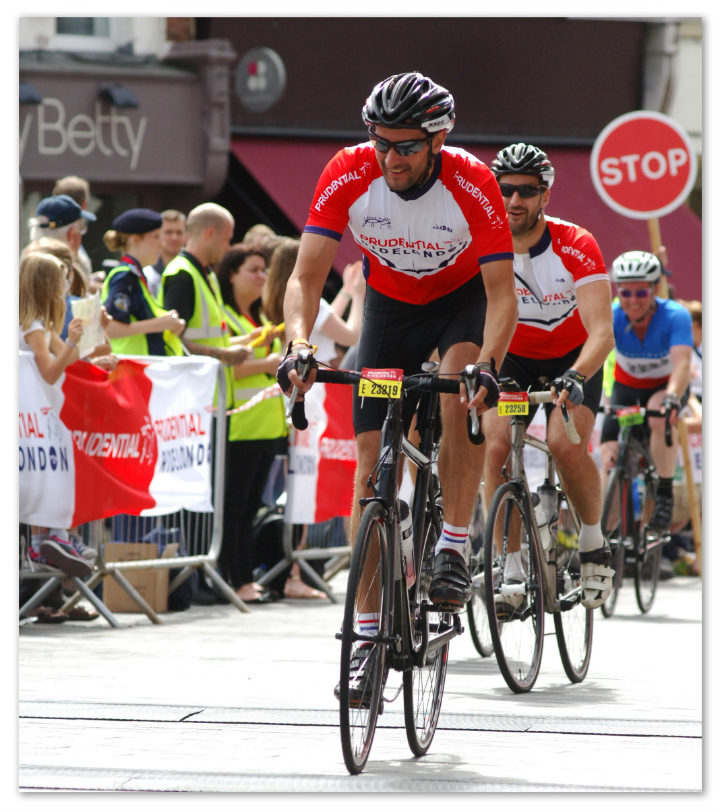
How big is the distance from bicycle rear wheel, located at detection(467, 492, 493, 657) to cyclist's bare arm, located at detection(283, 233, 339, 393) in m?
2.09

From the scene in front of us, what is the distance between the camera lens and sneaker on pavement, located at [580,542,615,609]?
7.31 metres

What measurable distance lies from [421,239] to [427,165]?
320mm

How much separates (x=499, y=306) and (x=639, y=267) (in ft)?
15.4

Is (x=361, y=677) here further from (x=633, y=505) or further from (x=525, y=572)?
(x=633, y=505)

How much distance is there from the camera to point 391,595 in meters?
5.04

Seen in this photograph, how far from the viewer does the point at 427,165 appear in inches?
215

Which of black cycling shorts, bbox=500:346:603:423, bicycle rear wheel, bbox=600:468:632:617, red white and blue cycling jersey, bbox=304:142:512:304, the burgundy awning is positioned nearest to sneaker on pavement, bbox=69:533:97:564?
black cycling shorts, bbox=500:346:603:423

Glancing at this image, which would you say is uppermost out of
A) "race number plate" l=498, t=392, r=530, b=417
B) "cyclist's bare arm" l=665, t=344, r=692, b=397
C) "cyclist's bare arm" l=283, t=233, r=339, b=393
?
"cyclist's bare arm" l=283, t=233, r=339, b=393

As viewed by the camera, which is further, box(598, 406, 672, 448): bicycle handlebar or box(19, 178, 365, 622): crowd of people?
box(598, 406, 672, 448): bicycle handlebar

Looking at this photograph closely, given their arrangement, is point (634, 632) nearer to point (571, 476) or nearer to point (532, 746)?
point (571, 476)

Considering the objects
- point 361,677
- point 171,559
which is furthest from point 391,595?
point 171,559

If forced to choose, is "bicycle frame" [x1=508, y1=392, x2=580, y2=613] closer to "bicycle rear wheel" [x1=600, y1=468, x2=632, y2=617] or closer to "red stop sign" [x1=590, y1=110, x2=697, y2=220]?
"red stop sign" [x1=590, y1=110, x2=697, y2=220]

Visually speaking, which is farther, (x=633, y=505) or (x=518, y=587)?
(x=633, y=505)

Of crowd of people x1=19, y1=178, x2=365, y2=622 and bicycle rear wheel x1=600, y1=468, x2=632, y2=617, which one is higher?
crowd of people x1=19, y1=178, x2=365, y2=622
